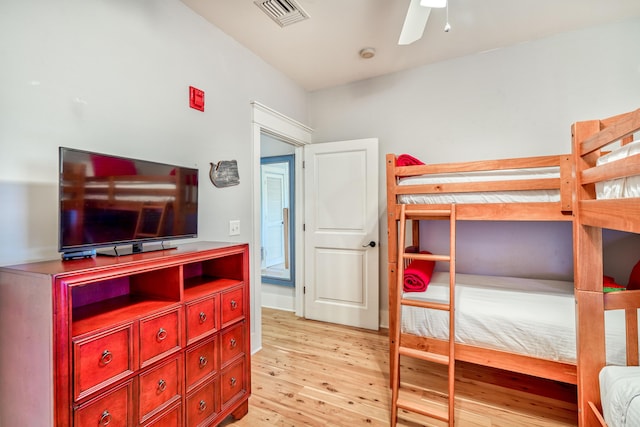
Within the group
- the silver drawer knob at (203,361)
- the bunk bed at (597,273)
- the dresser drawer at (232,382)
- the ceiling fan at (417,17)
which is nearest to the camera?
the bunk bed at (597,273)

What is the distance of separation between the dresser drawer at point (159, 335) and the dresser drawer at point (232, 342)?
319 mm

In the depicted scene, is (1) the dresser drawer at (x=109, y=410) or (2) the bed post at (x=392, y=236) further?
(2) the bed post at (x=392, y=236)

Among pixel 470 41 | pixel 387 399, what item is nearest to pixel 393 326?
pixel 387 399

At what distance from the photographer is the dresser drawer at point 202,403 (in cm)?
149

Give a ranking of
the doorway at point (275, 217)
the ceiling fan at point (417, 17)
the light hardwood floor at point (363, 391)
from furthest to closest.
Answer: the doorway at point (275, 217) < the light hardwood floor at point (363, 391) < the ceiling fan at point (417, 17)

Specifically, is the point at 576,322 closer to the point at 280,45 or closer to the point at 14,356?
the point at 14,356

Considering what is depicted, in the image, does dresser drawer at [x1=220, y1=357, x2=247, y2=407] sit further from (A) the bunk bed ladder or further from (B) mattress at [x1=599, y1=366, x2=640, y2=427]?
(B) mattress at [x1=599, y1=366, x2=640, y2=427]

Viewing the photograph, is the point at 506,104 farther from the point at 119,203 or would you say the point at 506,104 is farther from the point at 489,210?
the point at 119,203

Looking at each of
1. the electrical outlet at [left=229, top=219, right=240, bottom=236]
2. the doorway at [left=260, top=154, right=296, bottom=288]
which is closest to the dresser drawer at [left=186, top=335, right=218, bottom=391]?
the electrical outlet at [left=229, top=219, right=240, bottom=236]

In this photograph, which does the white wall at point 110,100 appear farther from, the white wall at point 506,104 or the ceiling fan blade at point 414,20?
the white wall at point 506,104

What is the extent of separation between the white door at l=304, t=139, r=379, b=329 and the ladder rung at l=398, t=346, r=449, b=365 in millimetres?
1228

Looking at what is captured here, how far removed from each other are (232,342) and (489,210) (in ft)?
5.95

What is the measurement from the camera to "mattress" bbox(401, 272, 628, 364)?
64.2 inches

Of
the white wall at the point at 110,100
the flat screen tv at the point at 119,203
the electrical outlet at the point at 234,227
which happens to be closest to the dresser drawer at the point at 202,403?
the flat screen tv at the point at 119,203
